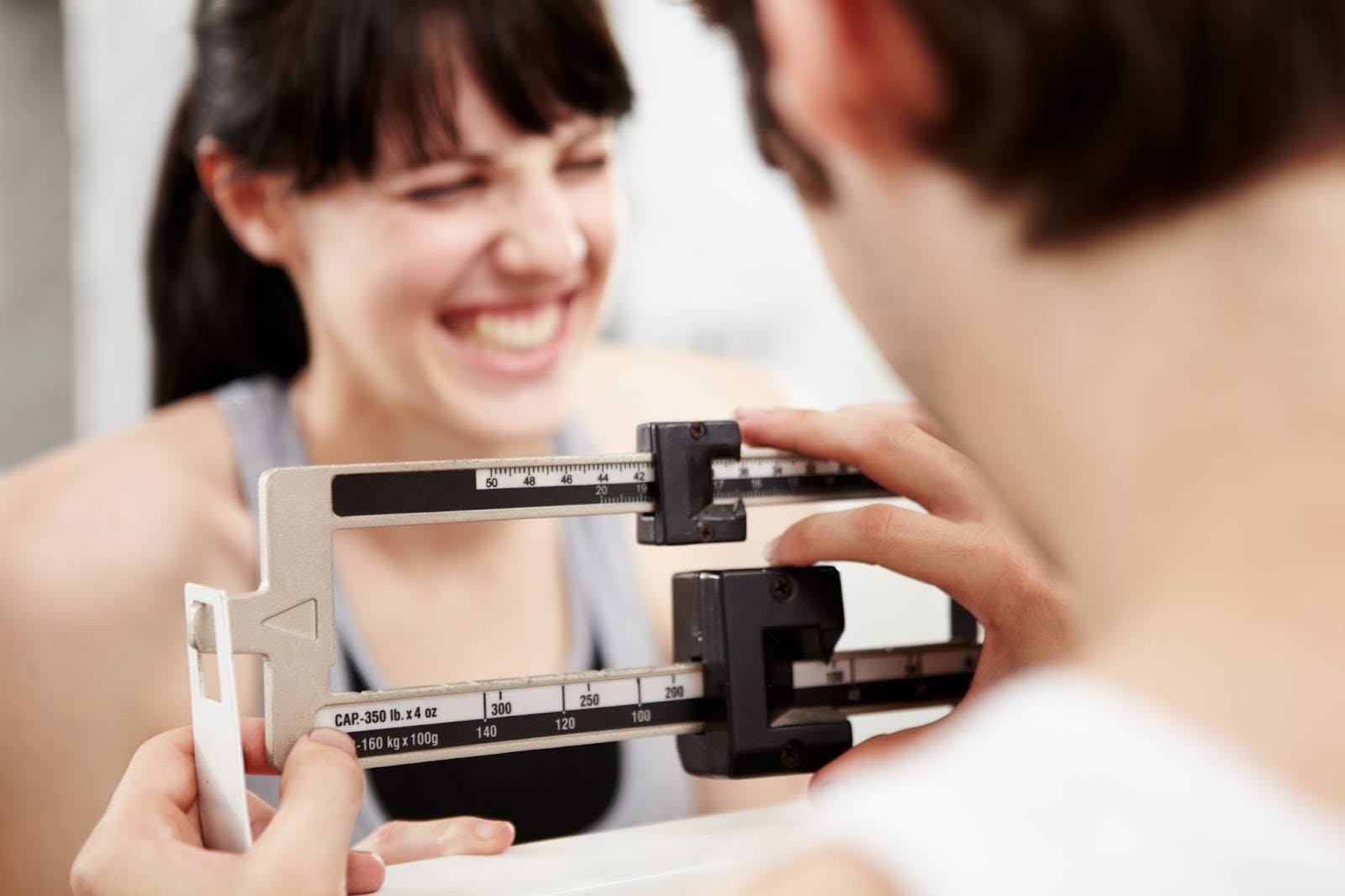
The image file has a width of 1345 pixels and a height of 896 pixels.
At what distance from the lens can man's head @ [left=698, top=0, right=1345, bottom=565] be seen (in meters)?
0.41

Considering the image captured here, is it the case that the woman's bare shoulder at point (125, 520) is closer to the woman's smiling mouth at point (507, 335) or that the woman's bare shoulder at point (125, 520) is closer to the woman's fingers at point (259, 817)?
the woman's smiling mouth at point (507, 335)

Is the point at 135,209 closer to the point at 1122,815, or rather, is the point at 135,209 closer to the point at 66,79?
the point at 66,79

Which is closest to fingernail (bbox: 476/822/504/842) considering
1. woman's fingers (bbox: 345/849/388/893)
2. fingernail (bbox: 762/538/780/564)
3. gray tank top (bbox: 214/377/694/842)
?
woman's fingers (bbox: 345/849/388/893)

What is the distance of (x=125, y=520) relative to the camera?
1327 millimetres

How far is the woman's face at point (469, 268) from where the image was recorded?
4.16 ft

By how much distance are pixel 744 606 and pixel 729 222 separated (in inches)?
77.3

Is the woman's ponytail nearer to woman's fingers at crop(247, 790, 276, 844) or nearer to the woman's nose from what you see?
the woman's nose

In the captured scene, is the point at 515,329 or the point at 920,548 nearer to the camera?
the point at 920,548

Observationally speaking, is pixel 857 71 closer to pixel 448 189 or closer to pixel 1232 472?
pixel 1232 472

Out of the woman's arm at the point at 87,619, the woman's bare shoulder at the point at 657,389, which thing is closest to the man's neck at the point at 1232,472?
the woman's arm at the point at 87,619

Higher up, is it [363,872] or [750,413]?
[750,413]

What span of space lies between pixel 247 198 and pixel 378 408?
240 millimetres

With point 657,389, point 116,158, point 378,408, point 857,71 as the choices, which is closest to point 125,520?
point 378,408

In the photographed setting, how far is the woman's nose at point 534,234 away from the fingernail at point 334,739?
679 millimetres
